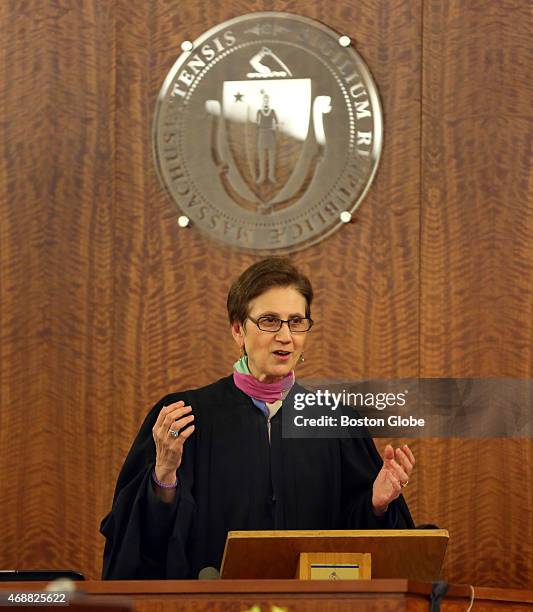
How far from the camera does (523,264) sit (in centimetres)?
498

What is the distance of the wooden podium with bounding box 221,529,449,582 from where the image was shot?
337 cm

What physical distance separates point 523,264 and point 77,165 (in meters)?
1.77

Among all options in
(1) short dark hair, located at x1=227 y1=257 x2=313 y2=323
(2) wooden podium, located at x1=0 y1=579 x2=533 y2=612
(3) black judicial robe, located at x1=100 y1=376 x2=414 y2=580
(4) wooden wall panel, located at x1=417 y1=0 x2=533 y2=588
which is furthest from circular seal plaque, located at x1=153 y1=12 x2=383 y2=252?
(2) wooden podium, located at x1=0 y1=579 x2=533 y2=612

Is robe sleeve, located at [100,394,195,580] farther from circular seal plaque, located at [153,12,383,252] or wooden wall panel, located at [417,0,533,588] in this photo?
circular seal plaque, located at [153,12,383,252]

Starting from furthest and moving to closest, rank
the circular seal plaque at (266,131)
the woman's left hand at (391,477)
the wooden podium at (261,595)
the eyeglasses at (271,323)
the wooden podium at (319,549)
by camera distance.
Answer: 1. the circular seal plaque at (266,131)
2. the eyeglasses at (271,323)
3. the woman's left hand at (391,477)
4. the wooden podium at (319,549)
5. the wooden podium at (261,595)

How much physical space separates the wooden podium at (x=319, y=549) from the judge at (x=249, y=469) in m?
0.58

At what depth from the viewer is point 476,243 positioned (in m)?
5.02

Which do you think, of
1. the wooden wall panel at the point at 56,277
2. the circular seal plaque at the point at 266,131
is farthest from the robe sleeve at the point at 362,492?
the wooden wall panel at the point at 56,277

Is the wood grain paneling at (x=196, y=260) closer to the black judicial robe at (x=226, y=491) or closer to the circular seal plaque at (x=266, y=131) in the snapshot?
the circular seal plaque at (x=266, y=131)

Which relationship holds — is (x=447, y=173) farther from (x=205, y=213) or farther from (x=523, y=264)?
(x=205, y=213)

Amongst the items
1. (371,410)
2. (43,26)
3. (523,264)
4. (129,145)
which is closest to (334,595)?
(371,410)

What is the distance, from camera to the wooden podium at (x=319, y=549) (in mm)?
3371

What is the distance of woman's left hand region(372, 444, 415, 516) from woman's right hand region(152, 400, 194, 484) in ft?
1.90

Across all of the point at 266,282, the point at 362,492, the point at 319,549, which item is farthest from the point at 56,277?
the point at 319,549
